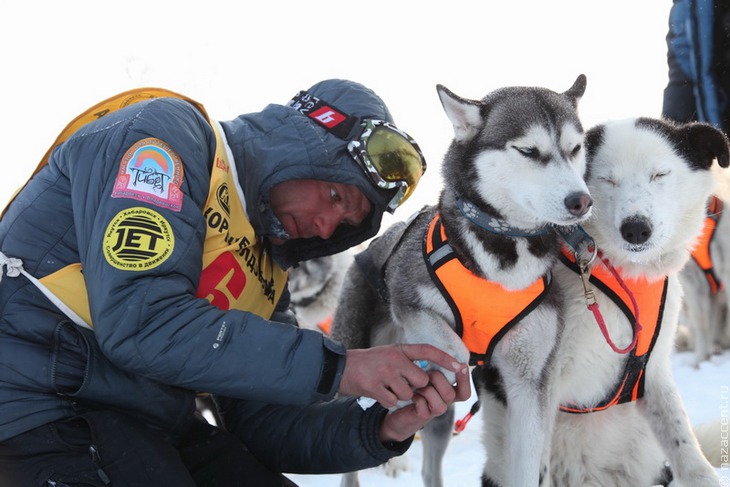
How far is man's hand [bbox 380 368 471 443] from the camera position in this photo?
197cm

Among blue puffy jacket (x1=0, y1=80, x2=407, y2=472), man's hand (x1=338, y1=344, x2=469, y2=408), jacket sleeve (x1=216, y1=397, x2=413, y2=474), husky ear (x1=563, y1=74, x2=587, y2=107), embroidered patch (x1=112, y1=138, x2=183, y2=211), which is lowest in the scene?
jacket sleeve (x1=216, y1=397, x2=413, y2=474)

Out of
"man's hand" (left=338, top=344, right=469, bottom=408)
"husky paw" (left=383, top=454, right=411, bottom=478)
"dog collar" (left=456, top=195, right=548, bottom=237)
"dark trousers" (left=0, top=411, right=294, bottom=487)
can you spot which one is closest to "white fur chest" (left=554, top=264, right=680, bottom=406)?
"dog collar" (left=456, top=195, right=548, bottom=237)

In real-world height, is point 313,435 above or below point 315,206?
below

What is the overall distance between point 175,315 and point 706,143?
5.77ft

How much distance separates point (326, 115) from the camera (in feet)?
7.04

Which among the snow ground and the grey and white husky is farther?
the snow ground

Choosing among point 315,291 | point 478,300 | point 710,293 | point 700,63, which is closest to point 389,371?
point 478,300

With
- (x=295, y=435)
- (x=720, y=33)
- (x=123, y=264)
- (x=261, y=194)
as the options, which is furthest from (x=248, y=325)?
(x=720, y=33)

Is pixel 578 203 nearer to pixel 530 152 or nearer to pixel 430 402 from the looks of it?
pixel 530 152

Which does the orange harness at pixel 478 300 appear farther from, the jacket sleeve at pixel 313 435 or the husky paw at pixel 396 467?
the husky paw at pixel 396 467

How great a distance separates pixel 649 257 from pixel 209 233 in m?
1.38

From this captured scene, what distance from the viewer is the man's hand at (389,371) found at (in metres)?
1.85

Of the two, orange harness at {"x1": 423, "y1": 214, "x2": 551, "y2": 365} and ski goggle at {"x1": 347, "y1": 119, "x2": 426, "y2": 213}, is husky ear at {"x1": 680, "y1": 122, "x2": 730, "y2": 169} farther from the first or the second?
ski goggle at {"x1": 347, "y1": 119, "x2": 426, "y2": 213}

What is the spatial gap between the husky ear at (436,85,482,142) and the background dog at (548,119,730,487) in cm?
42
